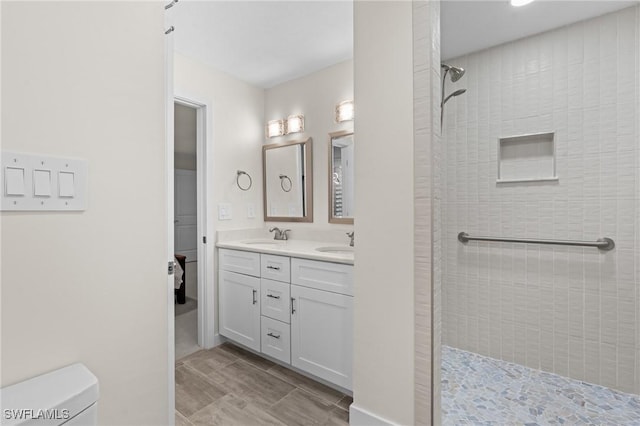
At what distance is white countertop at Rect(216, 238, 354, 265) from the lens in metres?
1.86

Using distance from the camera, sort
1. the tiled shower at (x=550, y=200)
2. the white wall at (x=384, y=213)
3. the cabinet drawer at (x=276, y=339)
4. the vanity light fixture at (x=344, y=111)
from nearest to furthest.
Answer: the white wall at (x=384, y=213)
the tiled shower at (x=550, y=200)
the cabinet drawer at (x=276, y=339)
the vanity light fixture at (x=344, y=111)

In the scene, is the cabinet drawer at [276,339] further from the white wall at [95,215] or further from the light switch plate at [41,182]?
the light switch plate at [41,182]

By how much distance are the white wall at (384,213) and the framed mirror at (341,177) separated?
0.93 metres

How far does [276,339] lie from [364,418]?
85 cm

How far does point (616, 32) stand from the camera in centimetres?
175

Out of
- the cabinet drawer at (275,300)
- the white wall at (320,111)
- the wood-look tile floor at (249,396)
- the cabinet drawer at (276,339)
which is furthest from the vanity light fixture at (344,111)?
the wood-look tile floor at (249,396)

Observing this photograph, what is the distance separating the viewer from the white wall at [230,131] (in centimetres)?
246

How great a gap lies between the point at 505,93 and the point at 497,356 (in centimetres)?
185

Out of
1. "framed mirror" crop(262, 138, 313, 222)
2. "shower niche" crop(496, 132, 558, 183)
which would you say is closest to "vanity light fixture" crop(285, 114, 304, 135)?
"framed mirror" crop(262, 138, 313, 222)

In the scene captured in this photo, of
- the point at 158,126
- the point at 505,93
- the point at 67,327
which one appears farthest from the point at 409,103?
the point at 67,327

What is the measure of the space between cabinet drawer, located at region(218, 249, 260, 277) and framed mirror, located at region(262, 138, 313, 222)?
597 millimetres

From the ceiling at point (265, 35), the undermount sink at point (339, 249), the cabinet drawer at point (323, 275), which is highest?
the ceiling at point (265, 35)

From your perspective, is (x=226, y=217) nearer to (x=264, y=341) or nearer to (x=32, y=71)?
(x=264, y=341)

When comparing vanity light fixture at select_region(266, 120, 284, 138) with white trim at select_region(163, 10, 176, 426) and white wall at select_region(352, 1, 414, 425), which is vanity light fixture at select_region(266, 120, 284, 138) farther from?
white trim at select_region(163, 10, 176, 426)
